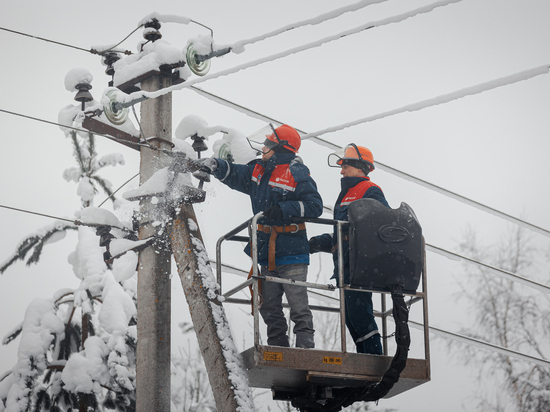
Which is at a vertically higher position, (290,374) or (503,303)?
(503,303)

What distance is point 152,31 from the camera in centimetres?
623

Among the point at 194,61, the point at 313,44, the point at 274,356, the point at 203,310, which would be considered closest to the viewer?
the point at 313,44

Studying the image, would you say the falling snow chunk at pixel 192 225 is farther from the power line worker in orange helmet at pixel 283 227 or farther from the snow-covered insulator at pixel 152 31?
the snow-covered insulator at pixel 152 31

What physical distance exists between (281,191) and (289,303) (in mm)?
939

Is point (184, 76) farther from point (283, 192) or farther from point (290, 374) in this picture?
point (290, 374)

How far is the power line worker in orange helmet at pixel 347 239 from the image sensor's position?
5.61 meters

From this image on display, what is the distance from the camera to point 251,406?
4918 millimetres

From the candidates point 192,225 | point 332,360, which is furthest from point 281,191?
point 332,360

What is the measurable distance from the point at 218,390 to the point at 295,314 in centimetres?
90

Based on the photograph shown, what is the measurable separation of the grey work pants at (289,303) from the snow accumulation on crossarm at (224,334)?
39cm

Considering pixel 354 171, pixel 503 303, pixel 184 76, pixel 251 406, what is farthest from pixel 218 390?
pixel 503 303

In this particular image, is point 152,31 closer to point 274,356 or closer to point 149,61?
point 149,61

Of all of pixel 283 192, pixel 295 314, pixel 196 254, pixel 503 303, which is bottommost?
pixel 295 314

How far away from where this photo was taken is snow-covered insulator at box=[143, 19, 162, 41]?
623 cm
